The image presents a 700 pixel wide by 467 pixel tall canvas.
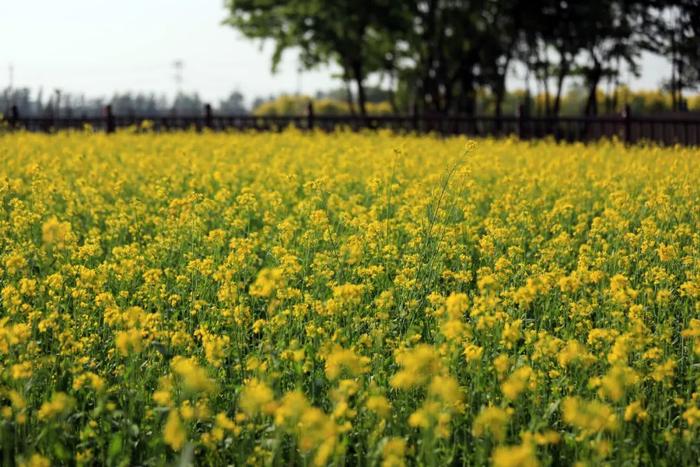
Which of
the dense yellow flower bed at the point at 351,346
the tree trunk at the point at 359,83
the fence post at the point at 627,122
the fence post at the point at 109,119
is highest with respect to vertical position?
the tree trunk at the point at 359,83

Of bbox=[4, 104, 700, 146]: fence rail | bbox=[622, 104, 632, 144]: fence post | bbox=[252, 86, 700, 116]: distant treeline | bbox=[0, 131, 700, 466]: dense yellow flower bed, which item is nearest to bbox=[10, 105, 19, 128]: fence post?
bbox=[4, 104, 700, 146]: fence rail

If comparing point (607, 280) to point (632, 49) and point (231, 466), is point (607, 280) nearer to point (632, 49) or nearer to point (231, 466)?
point (231, 466)

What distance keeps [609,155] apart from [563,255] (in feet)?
25.4

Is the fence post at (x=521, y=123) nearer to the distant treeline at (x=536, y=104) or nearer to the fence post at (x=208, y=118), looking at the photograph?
the fence post at (x=208, y=118)

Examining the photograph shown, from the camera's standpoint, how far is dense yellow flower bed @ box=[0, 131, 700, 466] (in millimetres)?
3168

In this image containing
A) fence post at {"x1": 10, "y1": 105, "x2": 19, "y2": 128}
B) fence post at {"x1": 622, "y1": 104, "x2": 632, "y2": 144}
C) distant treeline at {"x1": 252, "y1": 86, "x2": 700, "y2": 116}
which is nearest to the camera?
fence post at {"x1": 622, "y1": 104, "x2": 632, "y2": 144}

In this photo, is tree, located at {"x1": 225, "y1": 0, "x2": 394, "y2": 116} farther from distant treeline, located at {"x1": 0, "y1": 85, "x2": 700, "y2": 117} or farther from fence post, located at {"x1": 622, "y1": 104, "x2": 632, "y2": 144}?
fence post, located at {"x1": 622, "y1": 104, "x2": 632, "y2": 144}

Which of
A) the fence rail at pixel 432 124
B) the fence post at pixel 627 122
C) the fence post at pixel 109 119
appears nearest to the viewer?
the fence rail at pixel 432 124

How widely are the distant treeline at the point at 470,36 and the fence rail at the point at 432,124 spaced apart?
37.6ft

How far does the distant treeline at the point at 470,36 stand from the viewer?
33.8 metres

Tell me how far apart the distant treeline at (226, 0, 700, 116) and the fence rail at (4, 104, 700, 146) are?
451 inches

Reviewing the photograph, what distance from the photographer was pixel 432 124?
21.4 m

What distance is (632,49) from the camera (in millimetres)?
36312

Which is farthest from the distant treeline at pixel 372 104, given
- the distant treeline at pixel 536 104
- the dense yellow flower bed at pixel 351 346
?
the dense yellow flower bed at pixel 351 346
